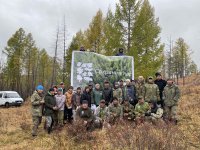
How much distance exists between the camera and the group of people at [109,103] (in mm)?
11273

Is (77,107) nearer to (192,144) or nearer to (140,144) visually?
(192,144)

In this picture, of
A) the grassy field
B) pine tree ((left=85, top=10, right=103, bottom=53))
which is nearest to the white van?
pine tree ((left=85, top=10, right=103, bottom=53))

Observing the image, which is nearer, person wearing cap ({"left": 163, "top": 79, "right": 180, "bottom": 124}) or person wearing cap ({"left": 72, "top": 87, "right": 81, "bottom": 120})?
person wearing cap ({"left": 163, "top": 79, "right": 180, "bottom": 124})

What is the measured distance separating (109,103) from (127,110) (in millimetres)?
746

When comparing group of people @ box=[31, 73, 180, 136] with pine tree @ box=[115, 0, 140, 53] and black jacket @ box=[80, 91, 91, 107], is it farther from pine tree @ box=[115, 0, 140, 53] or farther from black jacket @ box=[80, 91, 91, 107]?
pine tree @ box=[115, 0, 140, 53]

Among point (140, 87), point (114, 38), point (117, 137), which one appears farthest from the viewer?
point (114, 38)

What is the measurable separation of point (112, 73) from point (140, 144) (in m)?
7.36

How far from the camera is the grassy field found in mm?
6391

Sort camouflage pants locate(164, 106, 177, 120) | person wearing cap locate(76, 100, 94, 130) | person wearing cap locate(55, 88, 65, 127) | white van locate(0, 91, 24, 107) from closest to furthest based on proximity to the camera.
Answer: person wearing cap locate(76, 100, 94, 130), camouflage pants locate(164, 106, 177, 120), person wearing cap locate(55, 88, 65, 127), white van locate(0, 91, 24, 107)

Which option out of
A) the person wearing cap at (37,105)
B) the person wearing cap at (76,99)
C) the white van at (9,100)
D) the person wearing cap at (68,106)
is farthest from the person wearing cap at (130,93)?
the white van at (9,100)

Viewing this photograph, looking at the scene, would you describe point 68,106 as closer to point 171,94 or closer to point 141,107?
point 141,107

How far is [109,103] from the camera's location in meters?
12.0

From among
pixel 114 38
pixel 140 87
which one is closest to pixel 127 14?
pixel 114 38

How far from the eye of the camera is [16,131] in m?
12.8
